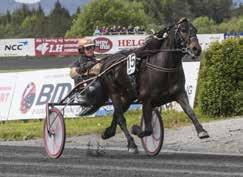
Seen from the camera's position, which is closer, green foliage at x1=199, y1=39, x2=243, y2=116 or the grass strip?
the grass strip

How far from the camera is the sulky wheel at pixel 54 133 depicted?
10.4 metres

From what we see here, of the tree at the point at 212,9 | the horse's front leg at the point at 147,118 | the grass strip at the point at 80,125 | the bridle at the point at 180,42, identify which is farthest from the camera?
the tree at the point at 212,9

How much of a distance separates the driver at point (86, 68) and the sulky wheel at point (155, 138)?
1.10 meters

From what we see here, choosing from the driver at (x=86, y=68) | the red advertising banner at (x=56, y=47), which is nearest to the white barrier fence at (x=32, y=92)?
the driver at (x=86, y=68)

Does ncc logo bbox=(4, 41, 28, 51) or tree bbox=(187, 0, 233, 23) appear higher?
ncc logo bbox=(4, 41, 28, 51)

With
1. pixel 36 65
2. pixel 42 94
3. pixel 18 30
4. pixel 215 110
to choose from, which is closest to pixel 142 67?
pixel 215 110

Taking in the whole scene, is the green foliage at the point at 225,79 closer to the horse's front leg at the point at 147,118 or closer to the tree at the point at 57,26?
the horse's front leg at the point at 147,118

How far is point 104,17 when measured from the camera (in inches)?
3098

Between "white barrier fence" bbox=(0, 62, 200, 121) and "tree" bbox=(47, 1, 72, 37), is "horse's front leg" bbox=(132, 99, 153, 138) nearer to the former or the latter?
"white barrier fence" bbox=(0, 62, 200, 121)

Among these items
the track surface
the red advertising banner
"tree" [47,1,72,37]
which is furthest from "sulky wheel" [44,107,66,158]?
"tree" [47,1,72,37]

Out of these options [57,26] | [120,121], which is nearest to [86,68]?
[120,121]

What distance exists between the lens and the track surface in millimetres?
8406

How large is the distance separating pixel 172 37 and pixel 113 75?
1.28 m

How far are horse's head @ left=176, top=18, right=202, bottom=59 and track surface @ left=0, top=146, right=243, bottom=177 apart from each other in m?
1.53
